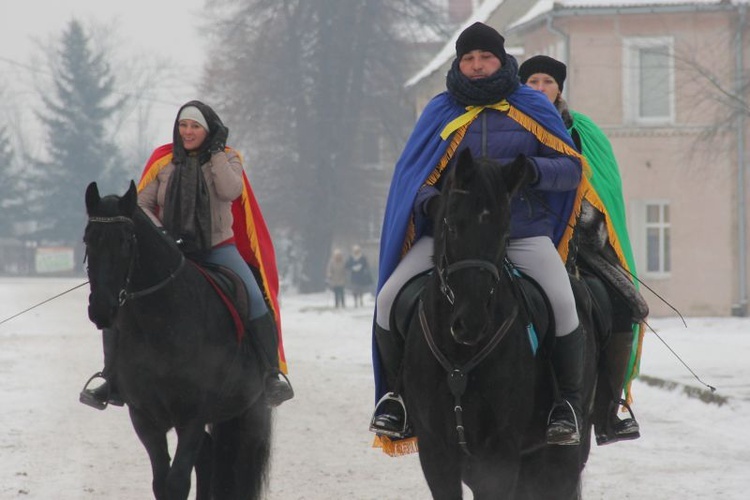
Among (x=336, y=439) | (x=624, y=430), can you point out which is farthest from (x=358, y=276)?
(x=624, y=430)

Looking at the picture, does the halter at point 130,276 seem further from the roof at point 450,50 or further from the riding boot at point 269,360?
the roof at point 450,50

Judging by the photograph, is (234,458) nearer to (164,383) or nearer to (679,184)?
(164,383)

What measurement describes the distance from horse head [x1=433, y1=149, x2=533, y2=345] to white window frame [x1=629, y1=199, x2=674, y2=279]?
30496 mm

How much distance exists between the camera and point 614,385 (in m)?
7.52

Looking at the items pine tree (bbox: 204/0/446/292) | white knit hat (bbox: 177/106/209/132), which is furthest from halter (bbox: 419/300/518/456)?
pine tree (bbox: 204/0/446/292)

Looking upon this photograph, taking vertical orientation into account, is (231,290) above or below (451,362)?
above

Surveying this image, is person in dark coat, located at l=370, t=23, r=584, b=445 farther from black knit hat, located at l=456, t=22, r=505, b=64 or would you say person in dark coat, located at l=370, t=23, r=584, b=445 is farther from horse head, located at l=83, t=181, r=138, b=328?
horse head, located at l=83, t=181, r=138, b=328

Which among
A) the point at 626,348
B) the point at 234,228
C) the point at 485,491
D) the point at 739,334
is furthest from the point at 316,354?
the point at 485,491

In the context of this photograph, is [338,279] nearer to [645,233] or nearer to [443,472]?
[645,233]

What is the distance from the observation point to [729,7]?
34.8 metres

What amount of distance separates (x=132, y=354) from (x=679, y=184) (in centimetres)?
2953

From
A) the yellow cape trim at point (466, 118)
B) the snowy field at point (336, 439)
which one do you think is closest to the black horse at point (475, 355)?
the yellow cape trim at point (466, 118)

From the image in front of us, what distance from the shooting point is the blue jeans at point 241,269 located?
330 inches

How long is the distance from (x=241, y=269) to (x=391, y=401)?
88.8 inches
